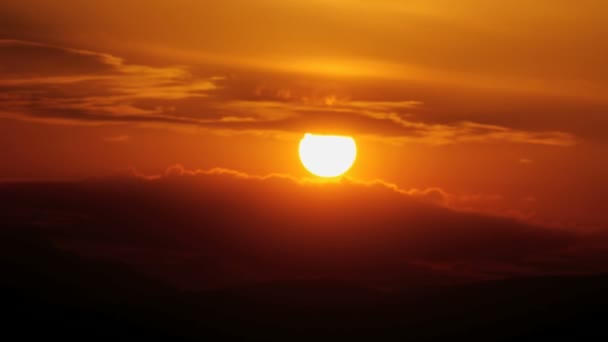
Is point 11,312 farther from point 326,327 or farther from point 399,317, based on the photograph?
point 399,317

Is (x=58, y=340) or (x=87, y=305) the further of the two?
(x=87, y=305)

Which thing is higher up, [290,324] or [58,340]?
[290,324]

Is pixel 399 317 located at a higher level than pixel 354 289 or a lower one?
lower

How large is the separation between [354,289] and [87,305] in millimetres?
38670

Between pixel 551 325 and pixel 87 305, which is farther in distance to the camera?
pixel 87 305

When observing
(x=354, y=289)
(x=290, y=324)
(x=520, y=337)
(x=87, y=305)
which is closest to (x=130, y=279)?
(x=87, y=305)

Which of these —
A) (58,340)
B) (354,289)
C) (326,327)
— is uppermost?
(354,289)

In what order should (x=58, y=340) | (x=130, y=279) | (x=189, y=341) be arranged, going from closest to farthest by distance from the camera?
(x=58, y=340)
(x=189, y=341)
(x=130, y=279)

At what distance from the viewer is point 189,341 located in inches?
4803

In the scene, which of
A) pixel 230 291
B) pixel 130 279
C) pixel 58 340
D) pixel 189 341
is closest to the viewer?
pixel 58 340

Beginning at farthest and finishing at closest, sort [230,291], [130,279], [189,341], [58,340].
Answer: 1. [230,291]
2. [130,279]
3. [189,341]
4. [58,340]

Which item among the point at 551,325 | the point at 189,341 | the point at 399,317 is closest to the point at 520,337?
the point at 551,325

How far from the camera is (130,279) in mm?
131875

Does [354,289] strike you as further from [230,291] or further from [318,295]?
[230,291]
